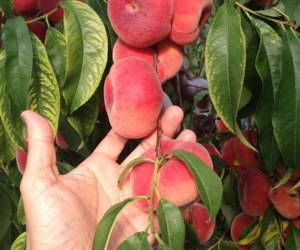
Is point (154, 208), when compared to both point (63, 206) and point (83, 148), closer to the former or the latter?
point (63, 206)

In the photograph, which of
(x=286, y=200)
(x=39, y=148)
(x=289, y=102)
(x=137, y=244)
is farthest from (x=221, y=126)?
(x=137, y=244)

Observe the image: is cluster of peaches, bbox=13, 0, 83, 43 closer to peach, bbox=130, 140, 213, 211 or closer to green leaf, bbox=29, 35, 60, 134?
green leaf, bbox=29, 35, 60, 134

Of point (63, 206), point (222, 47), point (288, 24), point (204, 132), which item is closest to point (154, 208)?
point (63, 206)

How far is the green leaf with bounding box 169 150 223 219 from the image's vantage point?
718 millimetres

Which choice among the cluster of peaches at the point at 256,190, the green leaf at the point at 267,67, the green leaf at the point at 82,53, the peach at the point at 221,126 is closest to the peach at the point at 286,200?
the cluster of peaches at the point at 256,190

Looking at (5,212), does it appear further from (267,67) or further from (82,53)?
(267,67)

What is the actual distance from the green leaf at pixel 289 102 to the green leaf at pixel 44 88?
392 millimetres

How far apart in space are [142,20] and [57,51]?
19cm

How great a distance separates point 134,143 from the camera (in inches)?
49.9

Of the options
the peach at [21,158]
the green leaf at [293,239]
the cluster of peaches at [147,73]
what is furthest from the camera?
the green leaf at [293,239]

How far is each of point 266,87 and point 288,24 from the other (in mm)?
122

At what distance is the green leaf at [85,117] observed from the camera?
3.20 ft

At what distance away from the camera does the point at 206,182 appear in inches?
28.6

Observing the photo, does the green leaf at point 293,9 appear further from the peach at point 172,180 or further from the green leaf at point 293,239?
the green leaf at point 293,239
